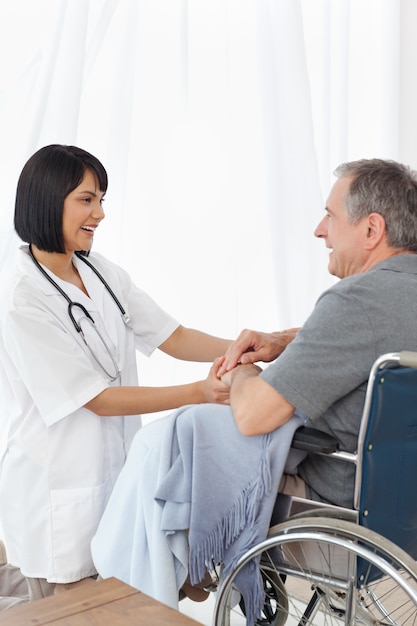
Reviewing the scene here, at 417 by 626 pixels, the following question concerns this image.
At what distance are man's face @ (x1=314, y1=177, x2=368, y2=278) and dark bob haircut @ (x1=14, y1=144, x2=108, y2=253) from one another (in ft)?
2.13

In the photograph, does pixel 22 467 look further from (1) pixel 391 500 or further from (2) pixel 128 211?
(2) pixel 128 211

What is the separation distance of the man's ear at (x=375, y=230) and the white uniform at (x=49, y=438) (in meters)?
0.72

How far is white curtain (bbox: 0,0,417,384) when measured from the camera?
8.81 ft

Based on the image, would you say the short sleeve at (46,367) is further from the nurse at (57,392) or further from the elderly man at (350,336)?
the elderly man at (350,336)

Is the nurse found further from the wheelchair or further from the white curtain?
the white curtain

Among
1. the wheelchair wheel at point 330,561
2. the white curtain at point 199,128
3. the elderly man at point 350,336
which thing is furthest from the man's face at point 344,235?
the white curtain at point 199,128

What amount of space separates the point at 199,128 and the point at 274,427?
1776 millimetres

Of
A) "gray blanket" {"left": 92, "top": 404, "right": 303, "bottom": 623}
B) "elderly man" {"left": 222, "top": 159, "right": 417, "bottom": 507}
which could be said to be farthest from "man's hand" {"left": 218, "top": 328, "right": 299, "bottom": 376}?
"gray blanket" {"left": 92, "top": 404, "right": 303, "bottom": 623}

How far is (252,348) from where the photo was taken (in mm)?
2109

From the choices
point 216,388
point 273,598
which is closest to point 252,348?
point 216,388

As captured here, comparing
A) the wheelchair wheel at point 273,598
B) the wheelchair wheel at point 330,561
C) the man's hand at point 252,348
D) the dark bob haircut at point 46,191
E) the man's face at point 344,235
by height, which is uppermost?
the dark bob haircut at point 46,191

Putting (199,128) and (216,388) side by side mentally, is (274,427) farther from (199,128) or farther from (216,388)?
(199,128)

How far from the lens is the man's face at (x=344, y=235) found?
185 centimetres

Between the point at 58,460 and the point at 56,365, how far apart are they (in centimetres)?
24
